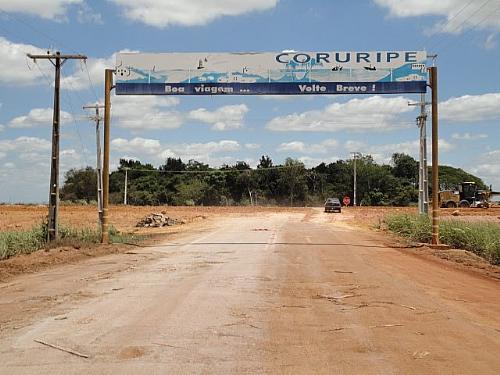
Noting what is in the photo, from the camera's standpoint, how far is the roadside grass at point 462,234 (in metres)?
18.9

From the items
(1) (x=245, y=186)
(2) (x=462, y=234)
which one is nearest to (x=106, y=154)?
(2) (x=462, y=234)

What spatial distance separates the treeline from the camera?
337 feet

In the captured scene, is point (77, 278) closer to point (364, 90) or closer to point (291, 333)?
point (291, 333)

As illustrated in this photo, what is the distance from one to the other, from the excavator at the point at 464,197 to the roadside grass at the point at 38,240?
189 ft

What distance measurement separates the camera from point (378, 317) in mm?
9188

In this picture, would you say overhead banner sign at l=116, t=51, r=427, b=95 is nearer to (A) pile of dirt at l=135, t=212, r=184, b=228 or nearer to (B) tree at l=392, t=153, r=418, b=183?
(A) pile of dirt at l=135, t=212, r=184, b=228

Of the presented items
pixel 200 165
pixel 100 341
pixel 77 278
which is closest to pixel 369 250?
pixel 77 278

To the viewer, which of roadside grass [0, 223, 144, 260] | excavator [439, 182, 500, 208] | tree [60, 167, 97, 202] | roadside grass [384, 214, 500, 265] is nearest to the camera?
roadside grass [384, 214, 500, 265]

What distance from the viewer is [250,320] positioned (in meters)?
8.84

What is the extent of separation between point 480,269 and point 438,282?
4016 mm

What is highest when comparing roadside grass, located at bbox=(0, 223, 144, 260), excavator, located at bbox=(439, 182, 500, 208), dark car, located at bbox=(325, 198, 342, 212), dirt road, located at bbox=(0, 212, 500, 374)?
excavator, located at bbox=(439, 182, 500, 208)

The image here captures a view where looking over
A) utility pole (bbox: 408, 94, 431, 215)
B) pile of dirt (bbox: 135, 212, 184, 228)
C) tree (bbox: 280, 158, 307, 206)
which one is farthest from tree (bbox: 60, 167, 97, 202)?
utility pole (bbox: 408, 94, 431, 215)

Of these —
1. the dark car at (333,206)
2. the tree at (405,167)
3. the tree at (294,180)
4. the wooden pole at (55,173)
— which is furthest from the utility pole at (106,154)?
the tree at (405,167)

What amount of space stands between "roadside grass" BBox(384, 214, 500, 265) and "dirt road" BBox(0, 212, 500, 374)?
3.48 meters
